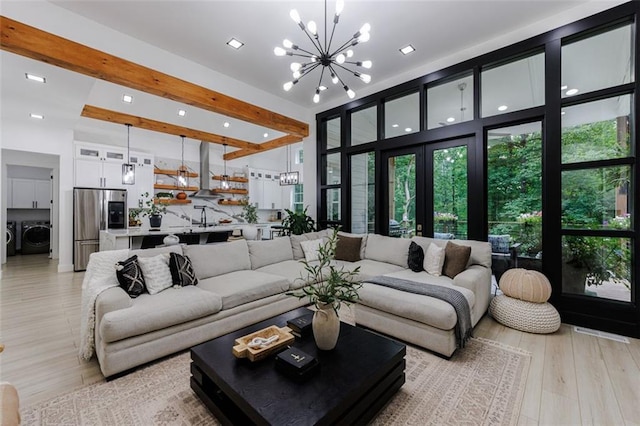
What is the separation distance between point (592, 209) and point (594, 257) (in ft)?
1.76

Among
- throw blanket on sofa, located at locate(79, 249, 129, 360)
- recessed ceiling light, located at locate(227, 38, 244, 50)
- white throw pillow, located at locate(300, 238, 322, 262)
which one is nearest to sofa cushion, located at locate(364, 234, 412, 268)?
white throw pillow, located at locate(300, 238, 322, 262)

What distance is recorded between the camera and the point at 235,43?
11.8ft

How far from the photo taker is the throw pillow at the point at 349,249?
4289 millimetres

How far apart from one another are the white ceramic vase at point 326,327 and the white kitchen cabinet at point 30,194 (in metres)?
9.92

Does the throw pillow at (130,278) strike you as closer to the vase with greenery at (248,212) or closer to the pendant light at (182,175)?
the pendant light at (182,175)

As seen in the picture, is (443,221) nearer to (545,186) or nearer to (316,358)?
(545,186)

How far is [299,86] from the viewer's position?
490cm

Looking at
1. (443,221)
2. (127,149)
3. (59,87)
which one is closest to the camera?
(59,87)

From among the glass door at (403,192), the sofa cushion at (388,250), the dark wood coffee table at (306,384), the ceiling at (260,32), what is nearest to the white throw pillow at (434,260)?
the sofa cushion at (388,250)

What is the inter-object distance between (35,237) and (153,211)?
468 cm

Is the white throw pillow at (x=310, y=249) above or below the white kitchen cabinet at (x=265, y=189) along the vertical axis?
below

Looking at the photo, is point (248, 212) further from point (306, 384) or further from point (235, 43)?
point (306, 384)

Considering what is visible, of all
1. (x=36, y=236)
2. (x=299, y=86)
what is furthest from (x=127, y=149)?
(x=299, y=86)

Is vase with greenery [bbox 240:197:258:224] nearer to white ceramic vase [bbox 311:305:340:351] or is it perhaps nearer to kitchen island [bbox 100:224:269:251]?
kitchen island [bbox 100:224:269:251]
